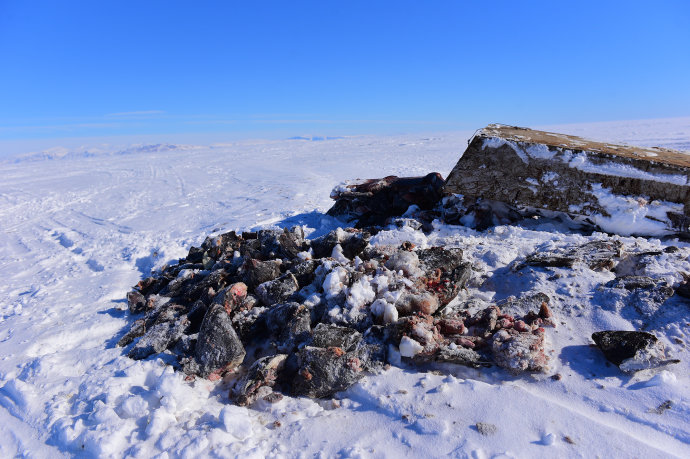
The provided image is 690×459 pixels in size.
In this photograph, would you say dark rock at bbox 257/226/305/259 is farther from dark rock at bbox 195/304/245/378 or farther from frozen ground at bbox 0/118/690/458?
dark rock at bbox 195/304/245/378

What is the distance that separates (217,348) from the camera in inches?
101

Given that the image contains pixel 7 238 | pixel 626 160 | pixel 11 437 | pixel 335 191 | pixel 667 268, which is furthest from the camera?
pixel 7 238

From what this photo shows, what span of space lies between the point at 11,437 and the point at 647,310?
400 cm

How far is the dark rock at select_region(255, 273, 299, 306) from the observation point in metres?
3.08

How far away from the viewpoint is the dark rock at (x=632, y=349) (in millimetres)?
2139

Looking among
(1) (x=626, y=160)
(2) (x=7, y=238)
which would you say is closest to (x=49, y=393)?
(1) (x=626, y=160)

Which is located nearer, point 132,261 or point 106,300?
point 106,300

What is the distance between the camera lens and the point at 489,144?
4340 mm

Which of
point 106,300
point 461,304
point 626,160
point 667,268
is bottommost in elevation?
point 106,300

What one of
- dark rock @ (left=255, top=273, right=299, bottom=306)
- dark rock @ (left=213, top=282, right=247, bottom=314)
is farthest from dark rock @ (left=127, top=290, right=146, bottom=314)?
dark rock @ (left=255, top=273, right=299, bottom=306)

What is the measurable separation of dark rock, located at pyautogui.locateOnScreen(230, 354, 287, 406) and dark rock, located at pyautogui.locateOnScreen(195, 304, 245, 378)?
157 mm

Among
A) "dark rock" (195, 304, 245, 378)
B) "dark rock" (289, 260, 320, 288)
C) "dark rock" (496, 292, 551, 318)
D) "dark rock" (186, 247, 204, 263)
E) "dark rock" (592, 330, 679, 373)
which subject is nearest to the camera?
"dark rock" (592, 330, 679, 373)

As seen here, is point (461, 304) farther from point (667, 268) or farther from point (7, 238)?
point (7, 238)

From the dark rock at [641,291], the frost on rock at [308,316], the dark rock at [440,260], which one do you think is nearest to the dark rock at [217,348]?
the frost on rock at [308,316]
